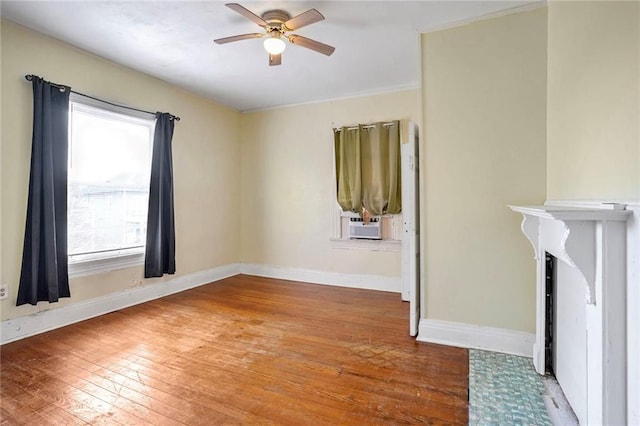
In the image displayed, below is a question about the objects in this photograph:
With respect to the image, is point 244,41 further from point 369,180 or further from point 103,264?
point 103,264

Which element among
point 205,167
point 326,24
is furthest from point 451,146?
point 205,167

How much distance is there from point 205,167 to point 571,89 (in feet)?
14.1

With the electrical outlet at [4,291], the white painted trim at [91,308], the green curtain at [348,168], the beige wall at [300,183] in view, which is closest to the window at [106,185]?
the white painted trim at [91,308]

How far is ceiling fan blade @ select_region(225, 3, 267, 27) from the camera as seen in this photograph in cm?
215

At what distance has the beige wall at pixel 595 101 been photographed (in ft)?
4.06

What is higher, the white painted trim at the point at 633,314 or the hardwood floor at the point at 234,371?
the white painted trim at the point at 633,314

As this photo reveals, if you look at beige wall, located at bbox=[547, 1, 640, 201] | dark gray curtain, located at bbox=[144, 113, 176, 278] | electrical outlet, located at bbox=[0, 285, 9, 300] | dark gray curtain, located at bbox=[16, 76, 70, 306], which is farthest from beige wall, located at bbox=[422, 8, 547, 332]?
electrical outlet, located at bbox=[0, 285, 9, 300]

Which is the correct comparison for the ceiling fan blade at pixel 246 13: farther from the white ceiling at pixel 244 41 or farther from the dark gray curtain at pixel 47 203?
the dark gray curtain at pixel 47 203

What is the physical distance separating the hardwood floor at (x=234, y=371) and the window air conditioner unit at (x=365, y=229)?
1201mm

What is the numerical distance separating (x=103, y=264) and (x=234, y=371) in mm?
2179

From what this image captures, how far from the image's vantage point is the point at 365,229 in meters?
4.50

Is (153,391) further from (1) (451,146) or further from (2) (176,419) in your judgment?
(1) (451,146)

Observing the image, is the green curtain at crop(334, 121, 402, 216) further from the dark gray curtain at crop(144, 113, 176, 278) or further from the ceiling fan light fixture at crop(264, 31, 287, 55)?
the dark gray curtain at crop(144, 113, 176, 278)

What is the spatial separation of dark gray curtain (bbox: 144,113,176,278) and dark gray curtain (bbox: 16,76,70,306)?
0.91 metres
